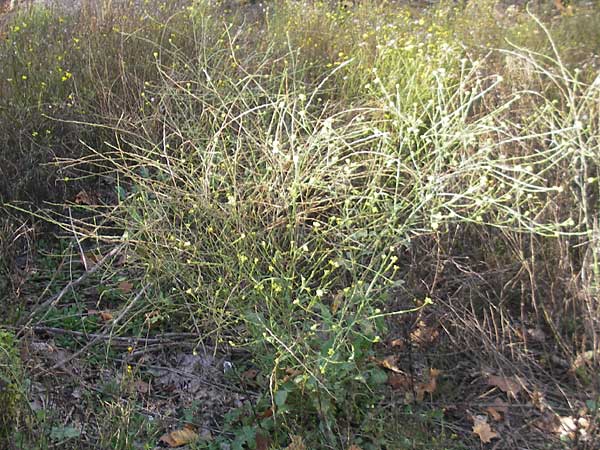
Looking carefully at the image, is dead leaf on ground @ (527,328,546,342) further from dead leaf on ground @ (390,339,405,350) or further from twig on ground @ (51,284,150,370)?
twig on ground @ (51,284,150,370)

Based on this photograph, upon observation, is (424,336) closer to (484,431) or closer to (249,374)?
(484,431)

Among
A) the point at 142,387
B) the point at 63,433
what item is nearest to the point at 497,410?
the point at 142,387

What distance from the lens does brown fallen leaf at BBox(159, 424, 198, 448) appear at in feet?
9.57

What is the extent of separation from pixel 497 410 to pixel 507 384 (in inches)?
4.9

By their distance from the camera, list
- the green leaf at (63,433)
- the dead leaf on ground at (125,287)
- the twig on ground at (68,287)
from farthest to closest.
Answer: the dead leaf on ground at (125,287), the twig on ground at (68,287), the green leaf at (63,433)

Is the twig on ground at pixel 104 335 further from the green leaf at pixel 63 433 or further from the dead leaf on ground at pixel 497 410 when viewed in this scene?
the dead leaf on ground at pixel 497 410

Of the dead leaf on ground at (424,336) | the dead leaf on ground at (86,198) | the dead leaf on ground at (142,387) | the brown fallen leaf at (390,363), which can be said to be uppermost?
the dead leaf on ground at (86,198)

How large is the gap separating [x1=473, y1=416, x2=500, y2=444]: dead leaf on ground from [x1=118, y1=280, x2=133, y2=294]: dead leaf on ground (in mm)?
1869

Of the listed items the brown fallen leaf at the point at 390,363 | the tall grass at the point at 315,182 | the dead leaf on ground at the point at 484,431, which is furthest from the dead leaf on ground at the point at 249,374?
the dead leaf on ground at the point at 484,431

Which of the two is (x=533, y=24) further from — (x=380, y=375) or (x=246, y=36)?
(x=380, y=375)

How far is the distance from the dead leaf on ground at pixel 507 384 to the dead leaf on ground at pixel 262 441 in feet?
3.50

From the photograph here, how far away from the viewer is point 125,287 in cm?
368

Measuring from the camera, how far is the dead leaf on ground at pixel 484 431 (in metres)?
2.94

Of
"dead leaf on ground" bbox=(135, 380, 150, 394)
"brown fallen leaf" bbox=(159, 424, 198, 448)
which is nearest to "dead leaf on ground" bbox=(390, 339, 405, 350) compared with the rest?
"brown fallen leaf" bbox=(159, 424, 198, 448)
